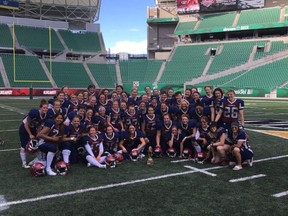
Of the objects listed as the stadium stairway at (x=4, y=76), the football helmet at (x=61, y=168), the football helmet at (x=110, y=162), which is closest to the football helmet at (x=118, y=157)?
the football helmet at (x=110, y=162)

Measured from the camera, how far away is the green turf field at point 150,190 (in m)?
4.42

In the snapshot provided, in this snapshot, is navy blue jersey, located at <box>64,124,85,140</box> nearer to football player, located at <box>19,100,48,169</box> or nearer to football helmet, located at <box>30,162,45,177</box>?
football player, located at <box>19,100,48,169</box>

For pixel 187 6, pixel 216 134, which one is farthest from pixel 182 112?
pixel 187 6

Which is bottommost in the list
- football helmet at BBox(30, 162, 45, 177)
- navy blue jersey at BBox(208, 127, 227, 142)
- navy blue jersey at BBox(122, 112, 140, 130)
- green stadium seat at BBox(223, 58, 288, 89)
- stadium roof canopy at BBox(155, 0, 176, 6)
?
football helmet at BBox(30, 162, 45, 177)

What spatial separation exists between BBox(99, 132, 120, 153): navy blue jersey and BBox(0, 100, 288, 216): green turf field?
531 millimetres

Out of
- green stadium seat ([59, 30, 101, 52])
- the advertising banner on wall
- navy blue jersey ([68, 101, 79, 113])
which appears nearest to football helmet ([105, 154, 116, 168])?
navy blue jersey ([68, 101, 79, 113])

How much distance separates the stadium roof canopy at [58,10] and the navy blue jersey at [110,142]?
3700 cm

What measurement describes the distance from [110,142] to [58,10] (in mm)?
40022

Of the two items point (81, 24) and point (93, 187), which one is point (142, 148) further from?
point (81, 24)

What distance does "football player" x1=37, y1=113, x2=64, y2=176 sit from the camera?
6078 mm

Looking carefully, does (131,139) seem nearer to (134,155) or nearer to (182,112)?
(134,155)

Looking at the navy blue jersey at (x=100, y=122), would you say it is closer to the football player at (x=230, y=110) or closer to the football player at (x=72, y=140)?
the football player at (x=72, y=140)

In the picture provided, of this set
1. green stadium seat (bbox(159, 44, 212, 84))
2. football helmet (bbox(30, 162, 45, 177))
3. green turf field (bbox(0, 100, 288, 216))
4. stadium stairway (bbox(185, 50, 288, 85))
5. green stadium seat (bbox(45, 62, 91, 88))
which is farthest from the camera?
green stadium seat (bbox(159, 44, 212, 84))

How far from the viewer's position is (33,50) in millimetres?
41281
